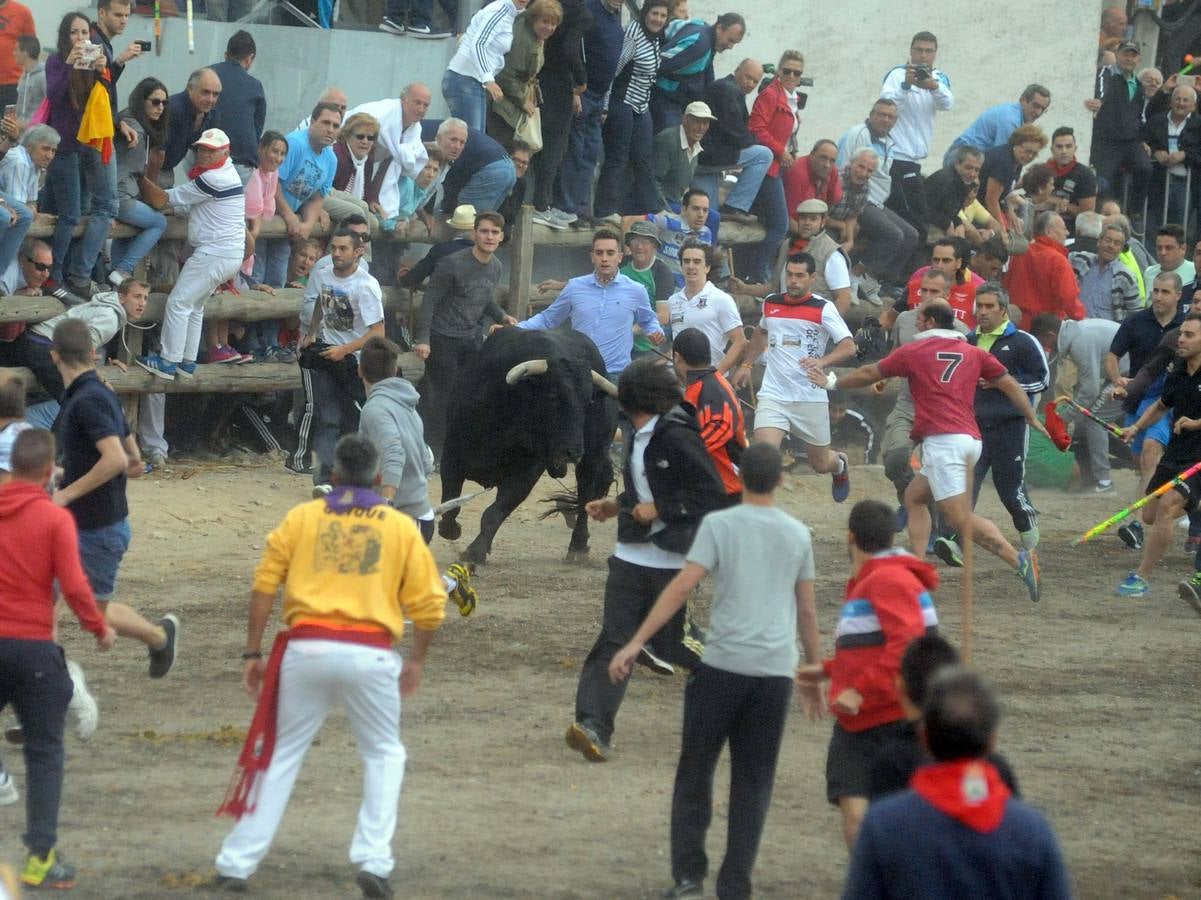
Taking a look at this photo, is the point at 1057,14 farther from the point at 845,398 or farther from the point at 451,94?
the point at 451,94

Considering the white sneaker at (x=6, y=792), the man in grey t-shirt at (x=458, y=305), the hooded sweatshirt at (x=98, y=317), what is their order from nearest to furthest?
1. the white sneaker at (x=6, y=792)
2. the hooded sweatshirt at (x=98, y=317)
3. the man in grey t-shirt at (x=458, y=305)

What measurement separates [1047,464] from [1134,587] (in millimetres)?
4433

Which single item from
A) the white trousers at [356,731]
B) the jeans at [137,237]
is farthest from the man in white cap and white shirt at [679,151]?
the white trousers at [356,731]

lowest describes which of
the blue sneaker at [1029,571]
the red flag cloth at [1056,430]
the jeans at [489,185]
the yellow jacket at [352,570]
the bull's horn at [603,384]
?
the blue sneaker at [1029,571]

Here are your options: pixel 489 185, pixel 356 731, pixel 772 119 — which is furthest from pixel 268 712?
A: pixel 772 119

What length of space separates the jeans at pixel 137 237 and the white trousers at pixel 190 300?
1.00ft

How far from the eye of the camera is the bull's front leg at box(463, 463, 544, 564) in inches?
477

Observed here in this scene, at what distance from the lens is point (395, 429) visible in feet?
30.1

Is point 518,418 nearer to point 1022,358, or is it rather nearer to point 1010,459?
point 1010,459

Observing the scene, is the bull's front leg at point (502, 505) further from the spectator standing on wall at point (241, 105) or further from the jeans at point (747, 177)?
the jeans at point (747, 177)

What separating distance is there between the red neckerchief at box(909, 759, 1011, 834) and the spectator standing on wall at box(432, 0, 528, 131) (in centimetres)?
1129

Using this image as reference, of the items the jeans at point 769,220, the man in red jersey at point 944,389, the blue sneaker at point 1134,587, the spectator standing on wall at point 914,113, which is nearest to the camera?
the man in red jersey at point 944,389

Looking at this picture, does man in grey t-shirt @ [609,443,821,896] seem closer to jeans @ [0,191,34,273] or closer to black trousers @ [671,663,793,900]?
black trousers @ [671,663,793,900]

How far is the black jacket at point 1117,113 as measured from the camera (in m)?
20.0
